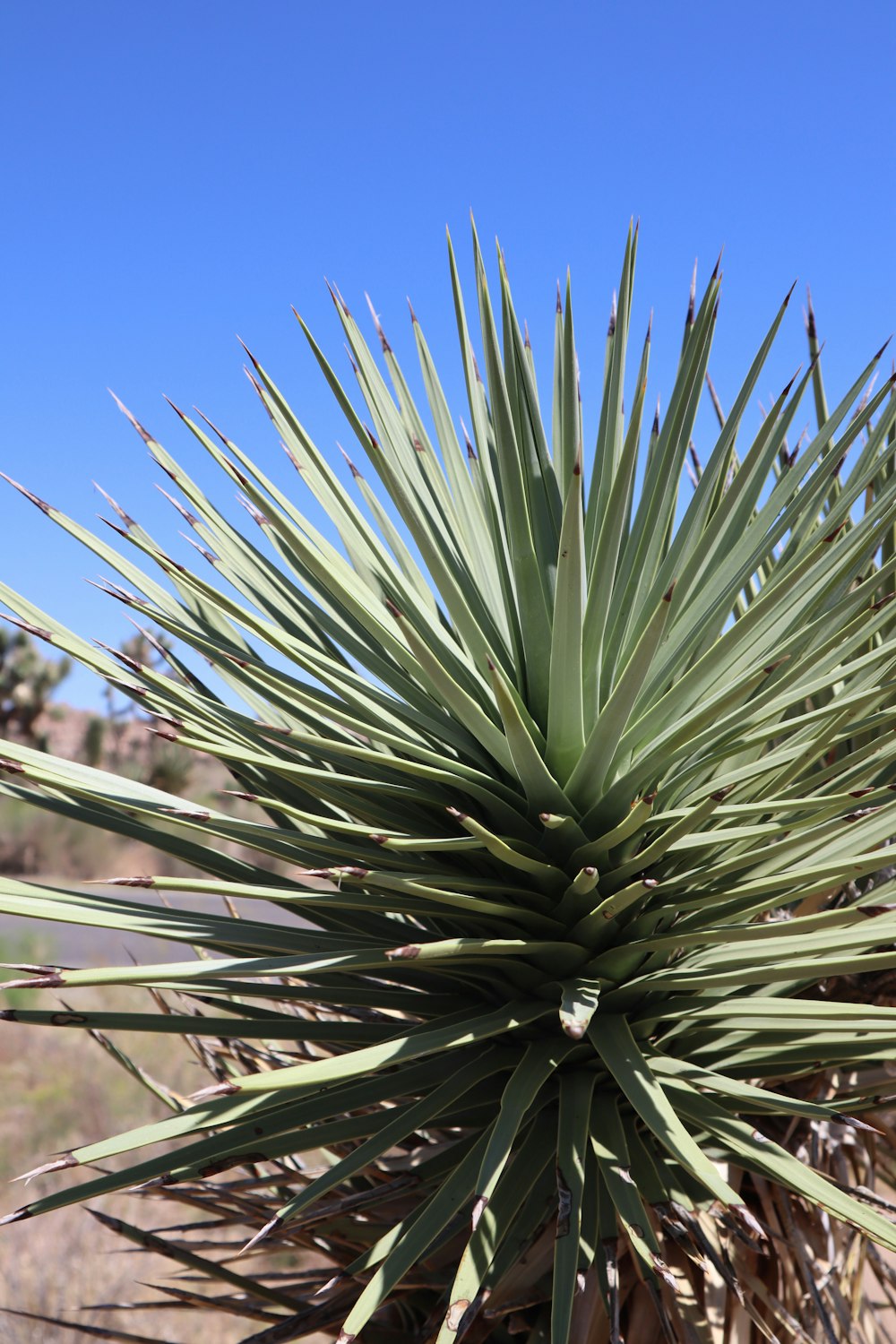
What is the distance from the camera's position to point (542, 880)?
1440mm

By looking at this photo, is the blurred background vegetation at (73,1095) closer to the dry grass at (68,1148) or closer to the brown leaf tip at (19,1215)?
the dry grass at (68,1148)

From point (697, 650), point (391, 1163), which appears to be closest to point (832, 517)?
point (697, 650)

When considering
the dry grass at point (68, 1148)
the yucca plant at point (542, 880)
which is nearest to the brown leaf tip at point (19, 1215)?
the yucca plant at point (542, 880)

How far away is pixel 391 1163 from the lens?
164 centimetres

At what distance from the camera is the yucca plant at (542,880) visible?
1.25 metres

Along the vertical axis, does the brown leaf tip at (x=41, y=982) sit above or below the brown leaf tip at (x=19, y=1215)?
above

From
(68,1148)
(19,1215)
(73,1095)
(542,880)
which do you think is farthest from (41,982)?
(73,1095)

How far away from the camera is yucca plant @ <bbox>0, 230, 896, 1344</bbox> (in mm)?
1253

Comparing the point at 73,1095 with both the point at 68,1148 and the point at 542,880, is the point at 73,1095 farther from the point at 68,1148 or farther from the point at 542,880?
the point at 542,880

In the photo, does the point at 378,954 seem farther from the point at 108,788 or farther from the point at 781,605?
the point at 781,605

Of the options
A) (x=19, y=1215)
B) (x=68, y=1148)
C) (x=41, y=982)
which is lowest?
(x=68, y=1148)

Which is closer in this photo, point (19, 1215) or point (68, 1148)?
point (19, 1215)

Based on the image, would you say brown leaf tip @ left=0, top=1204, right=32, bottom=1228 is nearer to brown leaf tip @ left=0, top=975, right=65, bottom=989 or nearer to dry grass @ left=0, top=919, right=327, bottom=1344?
brown leaf tip @ left=0, top=975, right=65, bottom=989

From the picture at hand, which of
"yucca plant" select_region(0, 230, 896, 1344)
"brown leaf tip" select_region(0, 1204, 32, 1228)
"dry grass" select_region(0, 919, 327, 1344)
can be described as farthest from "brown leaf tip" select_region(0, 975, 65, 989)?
"dry grass" select_region(0, 919, 327, 1344)
